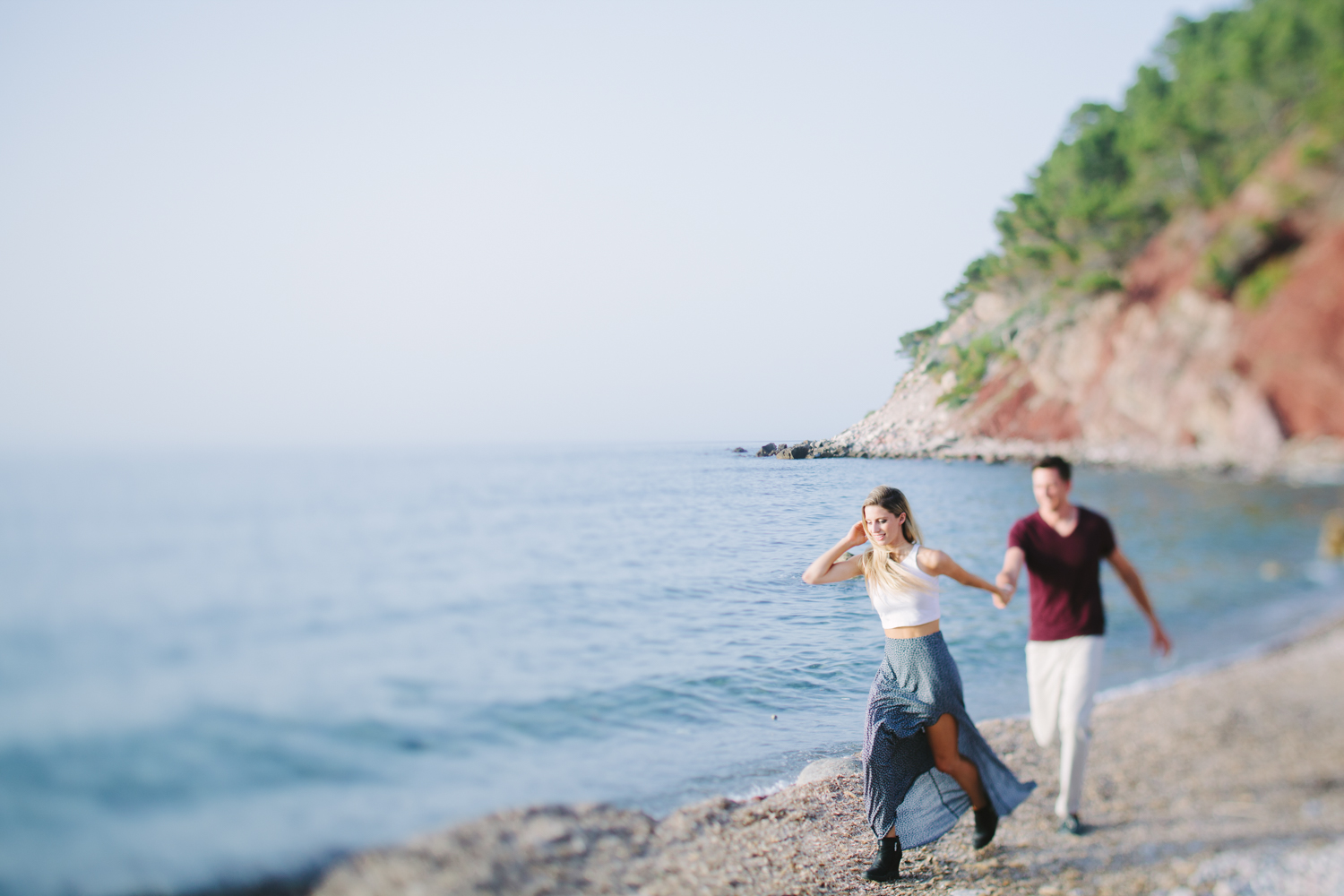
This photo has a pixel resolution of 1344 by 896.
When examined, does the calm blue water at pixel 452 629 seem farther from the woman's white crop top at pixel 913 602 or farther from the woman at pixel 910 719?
the woman's white crop top at pixel 913 602

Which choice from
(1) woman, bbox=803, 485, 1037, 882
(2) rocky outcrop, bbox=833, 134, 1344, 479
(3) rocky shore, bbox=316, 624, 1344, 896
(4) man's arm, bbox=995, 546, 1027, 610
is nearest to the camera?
(3) rocky shore, bbox=316, 624, 1344, 896

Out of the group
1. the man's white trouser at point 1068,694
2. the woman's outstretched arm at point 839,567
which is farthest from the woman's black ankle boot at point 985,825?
the woman's outstretched arm at point 839,567

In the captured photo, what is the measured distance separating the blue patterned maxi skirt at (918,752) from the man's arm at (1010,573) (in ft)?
1.10

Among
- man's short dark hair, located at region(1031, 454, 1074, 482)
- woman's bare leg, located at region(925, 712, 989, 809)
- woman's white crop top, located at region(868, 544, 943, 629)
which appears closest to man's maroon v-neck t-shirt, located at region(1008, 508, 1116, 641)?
man's short dark hair, located at region(1031, 454, 1074, 482)

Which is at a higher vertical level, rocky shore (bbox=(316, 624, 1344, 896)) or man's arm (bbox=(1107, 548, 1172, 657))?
man's arm (bbox=(1107, 548, 1172, 657))

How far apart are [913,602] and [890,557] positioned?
0.22 m

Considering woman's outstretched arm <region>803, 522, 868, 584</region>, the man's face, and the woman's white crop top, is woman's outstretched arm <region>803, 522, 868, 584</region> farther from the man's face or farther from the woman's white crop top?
the man's face

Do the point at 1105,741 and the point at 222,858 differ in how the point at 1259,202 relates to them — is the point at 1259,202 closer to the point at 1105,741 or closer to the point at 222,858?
the point at 1105,741

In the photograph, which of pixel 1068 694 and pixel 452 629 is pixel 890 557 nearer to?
pixel 1068 694

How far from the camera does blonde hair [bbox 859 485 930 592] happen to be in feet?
11.4

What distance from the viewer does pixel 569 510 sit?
5.23 m

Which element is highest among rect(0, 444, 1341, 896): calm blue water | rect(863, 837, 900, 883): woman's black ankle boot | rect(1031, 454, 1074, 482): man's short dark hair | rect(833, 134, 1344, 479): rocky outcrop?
rect(833, 134, 1344, 479): rocky outcrop

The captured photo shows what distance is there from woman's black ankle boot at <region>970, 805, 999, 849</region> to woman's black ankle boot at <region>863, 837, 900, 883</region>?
39cm

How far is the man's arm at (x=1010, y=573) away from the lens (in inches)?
133
